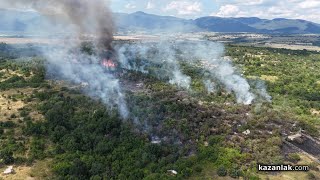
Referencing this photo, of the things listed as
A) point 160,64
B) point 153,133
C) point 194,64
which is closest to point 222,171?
point 153,133

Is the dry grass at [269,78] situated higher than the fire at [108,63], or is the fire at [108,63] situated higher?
the fire at [108,63]

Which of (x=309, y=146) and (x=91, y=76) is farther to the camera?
(x=91, y=76)

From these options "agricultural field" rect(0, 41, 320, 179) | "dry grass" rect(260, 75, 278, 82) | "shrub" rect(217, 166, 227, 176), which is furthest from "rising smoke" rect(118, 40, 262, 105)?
"shrub" rect(217, 166, 227, 176)

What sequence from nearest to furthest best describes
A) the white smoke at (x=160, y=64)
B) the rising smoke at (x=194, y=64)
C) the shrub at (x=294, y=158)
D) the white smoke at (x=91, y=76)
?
the shrub at (x=294, y=158) < the white smoke at (x=91, y=76) < the rising smoke at (x=194, y=64) < the white smoke at (x=160, y=64)

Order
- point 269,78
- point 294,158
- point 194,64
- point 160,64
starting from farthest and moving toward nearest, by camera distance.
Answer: point 194,64
point 160,64
point 269,78
point 294,158

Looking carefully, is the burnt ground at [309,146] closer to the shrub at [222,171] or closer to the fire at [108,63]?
the shrub at [222,171]

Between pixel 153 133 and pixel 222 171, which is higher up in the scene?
pixel 153 133

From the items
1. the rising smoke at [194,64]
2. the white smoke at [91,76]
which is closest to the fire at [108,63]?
the white smoke at [91,76]

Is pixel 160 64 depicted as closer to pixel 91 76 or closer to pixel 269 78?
pixel 269 78

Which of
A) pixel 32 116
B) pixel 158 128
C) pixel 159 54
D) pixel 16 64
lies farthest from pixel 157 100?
pixel 159 54

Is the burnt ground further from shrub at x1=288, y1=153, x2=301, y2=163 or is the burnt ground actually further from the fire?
the fire

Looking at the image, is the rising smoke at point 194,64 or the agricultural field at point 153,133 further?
the rising smoke at point 194,64
